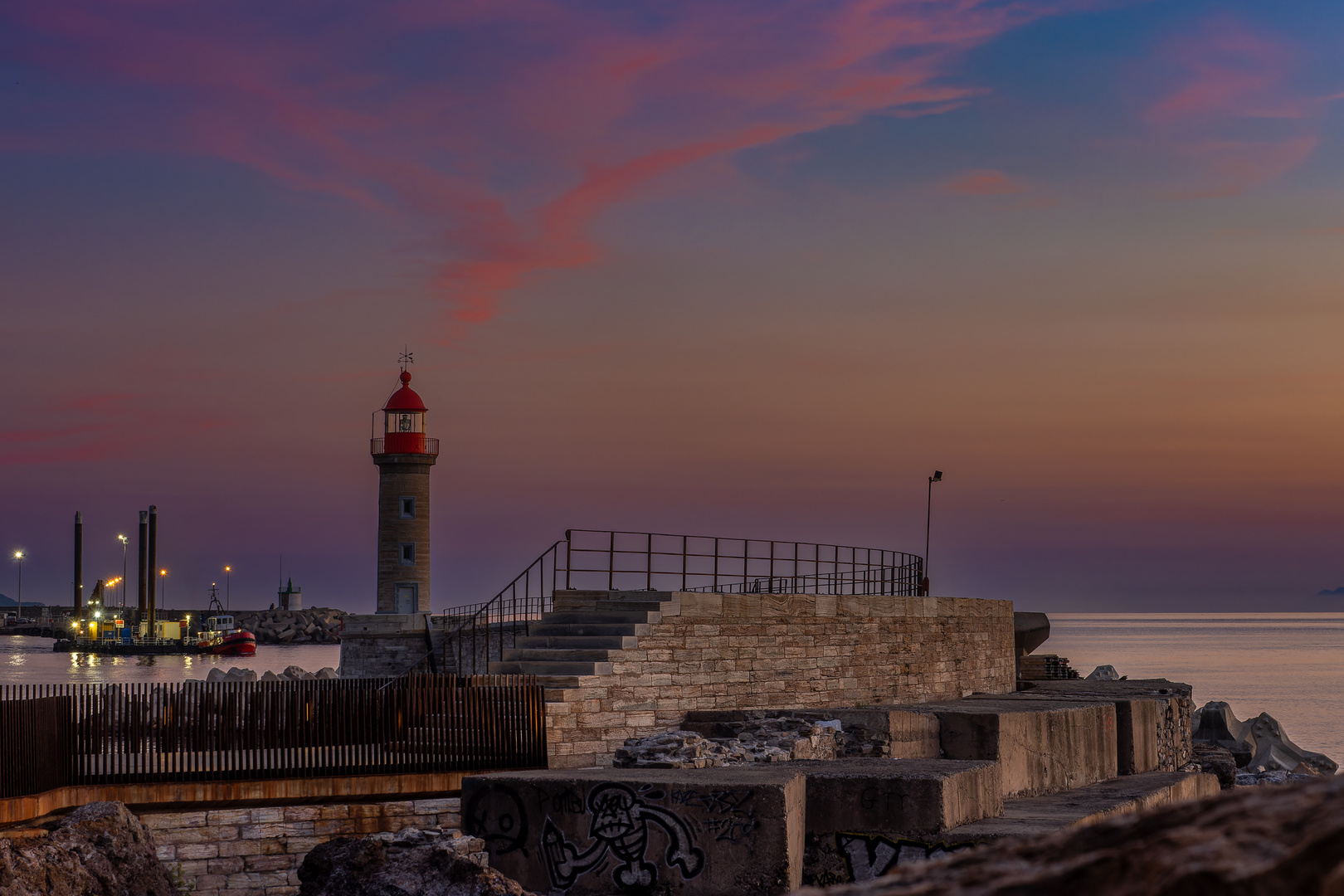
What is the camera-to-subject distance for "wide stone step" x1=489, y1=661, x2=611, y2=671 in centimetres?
1526

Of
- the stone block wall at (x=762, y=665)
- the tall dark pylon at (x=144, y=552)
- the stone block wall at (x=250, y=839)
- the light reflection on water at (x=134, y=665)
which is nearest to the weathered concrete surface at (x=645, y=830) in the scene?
the stone block wall at (x=250, y=839)

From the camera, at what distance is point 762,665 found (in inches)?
685

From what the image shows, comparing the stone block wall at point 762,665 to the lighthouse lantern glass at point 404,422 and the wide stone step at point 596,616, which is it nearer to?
the wide stone step at point 596,616

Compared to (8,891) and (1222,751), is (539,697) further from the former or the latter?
(1222,751)

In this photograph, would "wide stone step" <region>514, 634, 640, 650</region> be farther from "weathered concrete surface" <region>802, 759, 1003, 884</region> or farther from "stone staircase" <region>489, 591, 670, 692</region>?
"weathered concrete surface" <region>802, 759, 1003, 884</region>

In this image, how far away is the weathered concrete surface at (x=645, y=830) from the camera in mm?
10695

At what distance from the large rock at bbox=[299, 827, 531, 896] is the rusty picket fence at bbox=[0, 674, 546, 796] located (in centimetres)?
169

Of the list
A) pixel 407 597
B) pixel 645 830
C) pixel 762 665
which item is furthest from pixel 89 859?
pixel 407 597

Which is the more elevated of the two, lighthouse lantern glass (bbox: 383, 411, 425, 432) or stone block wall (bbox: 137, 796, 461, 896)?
lighthouse lantern glass (bbox: 383, 411, 425, 432)

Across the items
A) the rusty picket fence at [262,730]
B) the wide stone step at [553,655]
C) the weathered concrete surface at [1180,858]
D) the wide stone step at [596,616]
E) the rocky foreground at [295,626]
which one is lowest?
the rocky foreground at [295,626]

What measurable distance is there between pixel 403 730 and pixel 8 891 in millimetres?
4865

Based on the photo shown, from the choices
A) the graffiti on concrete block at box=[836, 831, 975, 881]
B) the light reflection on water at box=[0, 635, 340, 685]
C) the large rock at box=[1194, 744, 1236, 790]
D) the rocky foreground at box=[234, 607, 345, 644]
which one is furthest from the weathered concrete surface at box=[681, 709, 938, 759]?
the rocky foreground at box=[234, 607, 345, 644]

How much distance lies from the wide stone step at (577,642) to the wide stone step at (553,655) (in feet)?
0.26

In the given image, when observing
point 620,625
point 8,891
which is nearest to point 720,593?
point 620,625
